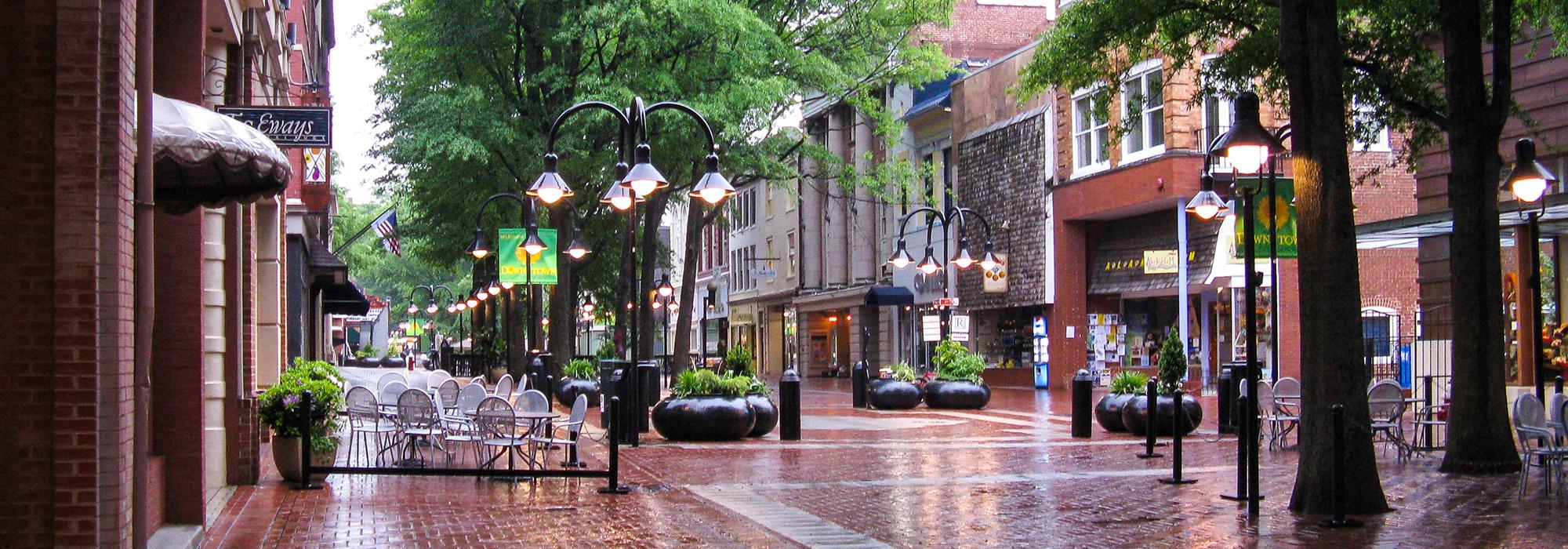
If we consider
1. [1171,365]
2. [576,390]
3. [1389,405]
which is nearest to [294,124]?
[1389,405]

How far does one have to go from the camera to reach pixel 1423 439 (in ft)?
62.3

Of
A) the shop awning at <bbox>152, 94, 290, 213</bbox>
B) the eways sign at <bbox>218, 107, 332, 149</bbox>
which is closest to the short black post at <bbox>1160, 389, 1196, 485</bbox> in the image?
the eways sign at <bbox>218, 107, 332, 149</bbox>

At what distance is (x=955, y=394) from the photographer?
27.9m

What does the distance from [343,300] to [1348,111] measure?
88.0 feet

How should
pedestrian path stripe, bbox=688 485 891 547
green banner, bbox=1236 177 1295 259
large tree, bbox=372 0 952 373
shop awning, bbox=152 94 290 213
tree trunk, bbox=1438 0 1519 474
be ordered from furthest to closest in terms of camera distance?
large tree, bbox=372 0 952 373 < green banner, bbox=1236 177 1295 259 < tree trunk, bbox=1438 0 1519 474 < pedestrian path stripe, bbox=688 485 891 547 < shop awning, bbox=152 94 290 213

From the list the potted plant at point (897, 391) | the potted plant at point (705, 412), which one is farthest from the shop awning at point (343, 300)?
the potted plant at point (705, 412)

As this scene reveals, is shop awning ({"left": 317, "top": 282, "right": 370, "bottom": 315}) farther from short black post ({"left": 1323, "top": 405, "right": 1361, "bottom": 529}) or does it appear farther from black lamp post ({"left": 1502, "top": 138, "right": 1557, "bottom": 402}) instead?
short black post ({"left": 1323, "top": 405, "right": 1361, "bottom": 529})

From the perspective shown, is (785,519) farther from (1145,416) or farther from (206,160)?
(1145,416)

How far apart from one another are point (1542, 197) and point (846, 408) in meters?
14.8

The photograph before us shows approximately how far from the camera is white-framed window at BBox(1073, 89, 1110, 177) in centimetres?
3797

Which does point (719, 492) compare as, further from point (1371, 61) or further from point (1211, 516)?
point (1371, 61)

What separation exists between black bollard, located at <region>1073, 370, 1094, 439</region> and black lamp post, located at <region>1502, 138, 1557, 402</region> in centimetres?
552

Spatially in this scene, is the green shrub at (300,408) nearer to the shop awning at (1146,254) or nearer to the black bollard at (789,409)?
the black bollard at (789,409)

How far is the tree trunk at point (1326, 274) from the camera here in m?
11.7
